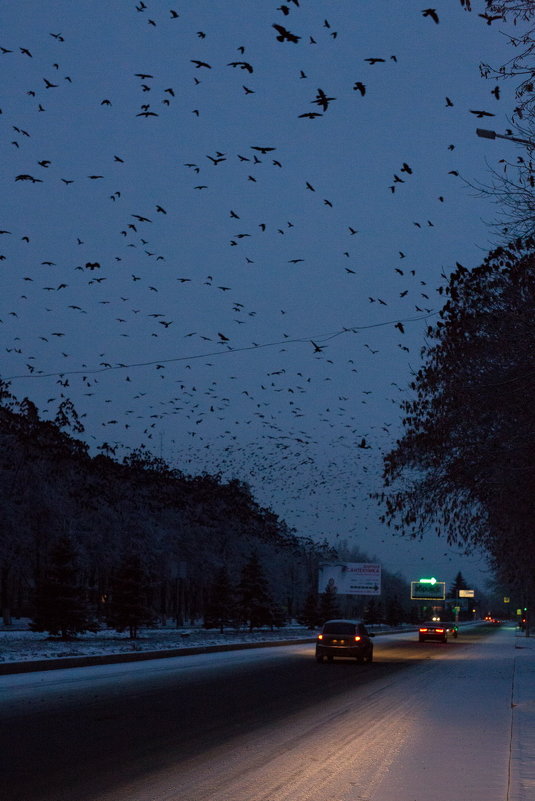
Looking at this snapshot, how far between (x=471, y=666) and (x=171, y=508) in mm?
74433

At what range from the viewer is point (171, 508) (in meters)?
107

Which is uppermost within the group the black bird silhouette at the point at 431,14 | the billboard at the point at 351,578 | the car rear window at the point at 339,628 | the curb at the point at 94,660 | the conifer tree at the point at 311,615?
the black bird silhouette at the point at 431,14

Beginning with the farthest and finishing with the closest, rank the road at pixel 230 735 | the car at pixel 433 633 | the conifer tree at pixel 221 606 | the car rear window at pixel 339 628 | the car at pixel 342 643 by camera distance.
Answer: the conifer tree at pixel 221 606, the car at pixel 433 633, the car rear window at pixel 339 628, the car at pixel 342 643, the road at pixel 230 735

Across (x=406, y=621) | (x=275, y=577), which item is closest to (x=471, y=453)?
(x=275, y=577)

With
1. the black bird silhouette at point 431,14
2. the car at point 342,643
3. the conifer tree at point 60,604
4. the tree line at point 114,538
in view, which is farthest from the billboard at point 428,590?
the black bird silhouette at point 431,14

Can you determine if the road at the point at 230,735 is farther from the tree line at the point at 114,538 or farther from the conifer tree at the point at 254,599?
the conifer tree at the point at 254,599

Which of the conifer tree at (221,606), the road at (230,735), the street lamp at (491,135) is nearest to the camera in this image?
the road at (230,735)

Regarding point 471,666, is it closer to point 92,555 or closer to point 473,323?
point 473,323

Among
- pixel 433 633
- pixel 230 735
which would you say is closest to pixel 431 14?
pixel 230 735

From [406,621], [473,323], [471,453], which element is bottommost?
[406,621]

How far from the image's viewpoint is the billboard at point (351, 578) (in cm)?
10588

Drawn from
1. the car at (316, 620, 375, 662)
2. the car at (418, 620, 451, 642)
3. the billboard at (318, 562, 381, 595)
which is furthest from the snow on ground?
the billboard at (318, 562, 381, 595)

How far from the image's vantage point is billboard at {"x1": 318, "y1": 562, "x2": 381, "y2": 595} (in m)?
106

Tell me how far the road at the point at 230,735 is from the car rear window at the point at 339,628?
8880 millimetres
